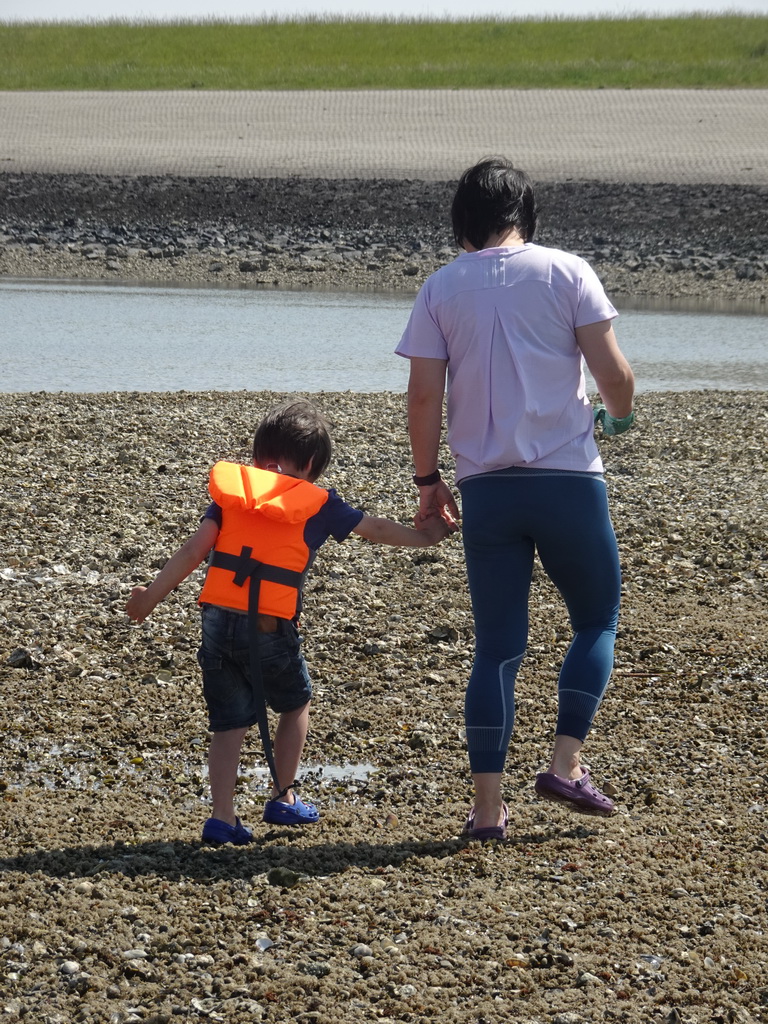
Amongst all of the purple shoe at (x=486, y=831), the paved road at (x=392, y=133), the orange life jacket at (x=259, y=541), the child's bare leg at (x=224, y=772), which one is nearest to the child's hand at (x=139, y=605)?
the orange life jacket at (x=259, y=541)

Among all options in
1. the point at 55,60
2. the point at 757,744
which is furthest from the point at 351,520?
the point at 55,60

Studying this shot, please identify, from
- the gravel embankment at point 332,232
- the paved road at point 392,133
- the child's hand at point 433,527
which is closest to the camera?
the child's hand at point 433,527

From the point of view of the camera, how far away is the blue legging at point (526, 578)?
345cm

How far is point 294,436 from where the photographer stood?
12.2ft

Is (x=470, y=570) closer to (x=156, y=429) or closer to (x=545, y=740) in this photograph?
(x=545, y=740)

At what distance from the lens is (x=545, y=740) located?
15.4 ft

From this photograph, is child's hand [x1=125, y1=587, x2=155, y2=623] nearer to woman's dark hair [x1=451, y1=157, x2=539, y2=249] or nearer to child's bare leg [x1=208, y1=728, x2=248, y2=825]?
child's bare leg [x1=208, y1=728, x2=248, y2=825]

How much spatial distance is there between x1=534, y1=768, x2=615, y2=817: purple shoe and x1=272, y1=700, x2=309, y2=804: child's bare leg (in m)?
0.73

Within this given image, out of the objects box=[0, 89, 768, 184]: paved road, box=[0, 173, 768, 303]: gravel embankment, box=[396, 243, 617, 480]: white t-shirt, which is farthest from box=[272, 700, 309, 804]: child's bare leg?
box=[0, 89, 768, 184]: paved road

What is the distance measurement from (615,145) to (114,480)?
25914 mm

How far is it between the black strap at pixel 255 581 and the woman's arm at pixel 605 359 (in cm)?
103

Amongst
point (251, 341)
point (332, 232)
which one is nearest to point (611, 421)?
point (251, 341)

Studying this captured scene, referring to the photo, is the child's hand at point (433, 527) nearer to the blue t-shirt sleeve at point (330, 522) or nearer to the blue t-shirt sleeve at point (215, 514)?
the blue t-shirt sleeve at point (330, 522)

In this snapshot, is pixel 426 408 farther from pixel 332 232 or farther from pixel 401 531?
pixel 332 232
